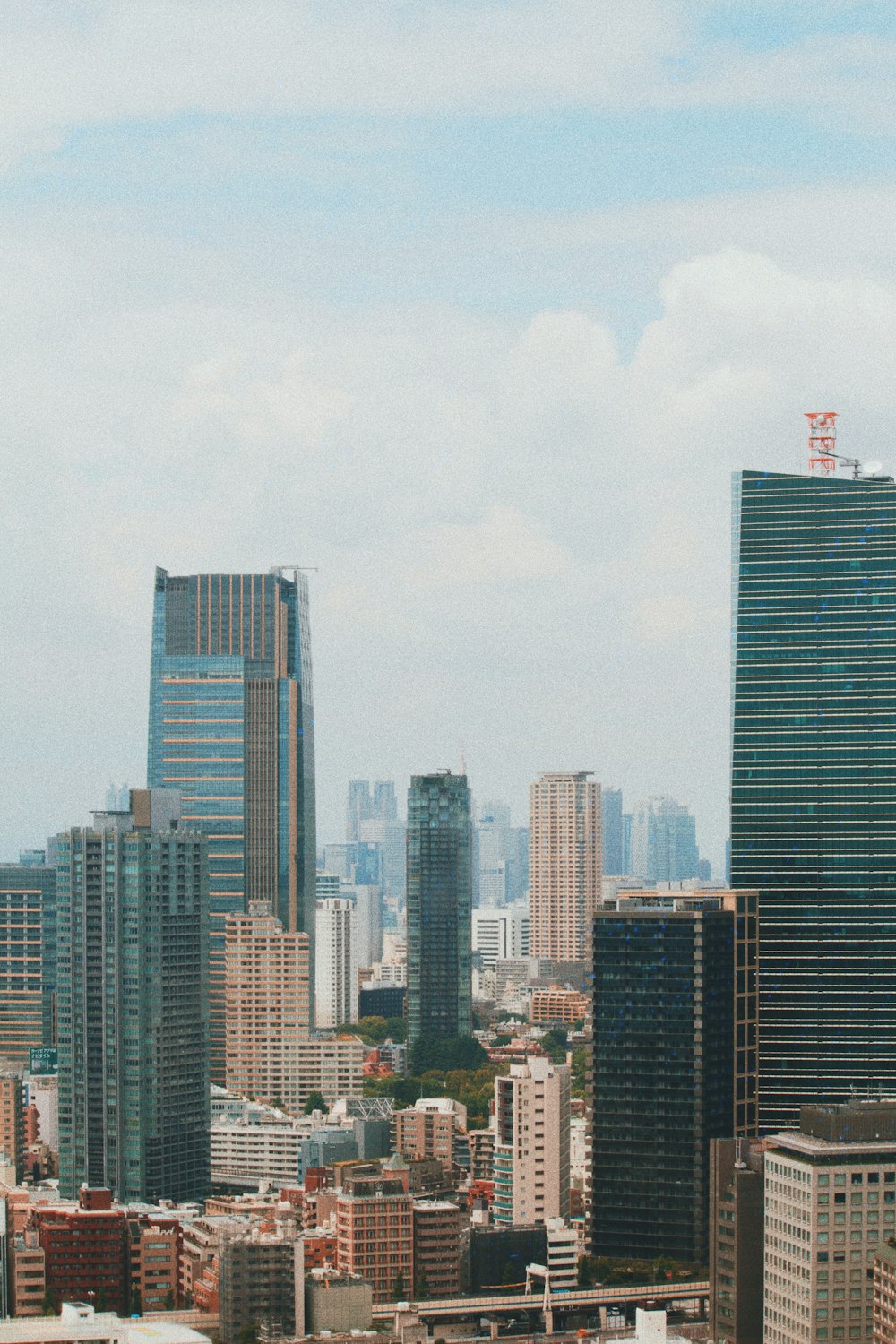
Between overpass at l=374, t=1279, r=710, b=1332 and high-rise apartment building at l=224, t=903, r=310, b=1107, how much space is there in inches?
1728

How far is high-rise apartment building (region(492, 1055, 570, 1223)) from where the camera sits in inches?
2972

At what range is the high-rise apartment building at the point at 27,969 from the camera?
11600 centimetres

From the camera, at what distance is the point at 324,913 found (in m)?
162

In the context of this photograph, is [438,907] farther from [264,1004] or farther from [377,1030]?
[264,1004]

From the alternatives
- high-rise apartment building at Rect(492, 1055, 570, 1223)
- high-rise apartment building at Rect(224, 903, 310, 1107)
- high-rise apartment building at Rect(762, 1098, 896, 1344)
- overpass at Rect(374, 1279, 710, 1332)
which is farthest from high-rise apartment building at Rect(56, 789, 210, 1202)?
high-rise apartment building at Rect(762, 1098, 896, 1344)

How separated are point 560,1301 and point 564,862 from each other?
109833 mm

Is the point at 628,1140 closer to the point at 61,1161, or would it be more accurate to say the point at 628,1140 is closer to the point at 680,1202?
the point at 680,1202

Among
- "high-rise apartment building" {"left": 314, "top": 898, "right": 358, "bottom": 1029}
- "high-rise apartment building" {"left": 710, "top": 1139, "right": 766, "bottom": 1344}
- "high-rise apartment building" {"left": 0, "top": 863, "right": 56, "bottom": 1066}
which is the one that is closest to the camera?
"high-rise apartment building" {"left": 710, "top": 1139, "right": 766, "bottom": 1344}

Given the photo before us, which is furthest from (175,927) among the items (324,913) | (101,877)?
(324,913)

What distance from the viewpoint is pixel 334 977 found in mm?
155125

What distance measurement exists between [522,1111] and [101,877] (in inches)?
714

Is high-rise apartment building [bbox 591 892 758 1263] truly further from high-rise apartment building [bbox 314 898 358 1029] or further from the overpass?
high-rise apartment building [bbox 314 898 358 1029]

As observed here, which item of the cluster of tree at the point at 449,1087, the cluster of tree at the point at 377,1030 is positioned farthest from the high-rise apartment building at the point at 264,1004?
the cluster of tree at the point at 377,1030

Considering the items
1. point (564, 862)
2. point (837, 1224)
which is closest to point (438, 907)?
point (564, 862)
